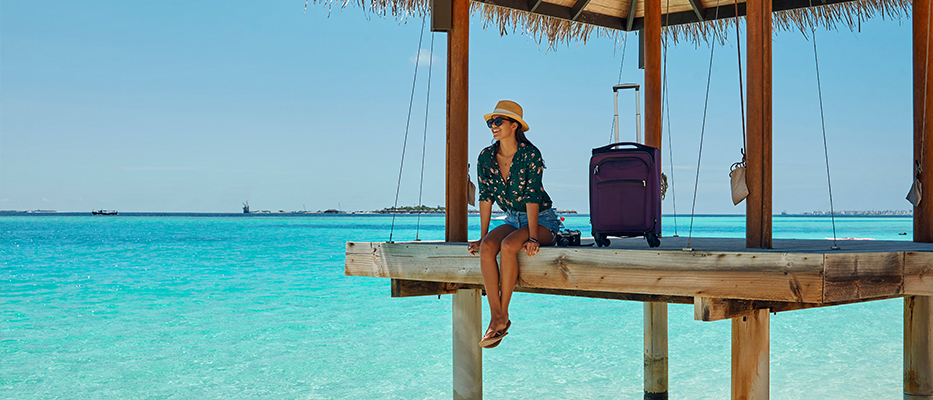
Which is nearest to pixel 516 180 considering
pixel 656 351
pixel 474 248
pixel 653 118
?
pixel 474 248

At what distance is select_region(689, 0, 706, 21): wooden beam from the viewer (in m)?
6.58

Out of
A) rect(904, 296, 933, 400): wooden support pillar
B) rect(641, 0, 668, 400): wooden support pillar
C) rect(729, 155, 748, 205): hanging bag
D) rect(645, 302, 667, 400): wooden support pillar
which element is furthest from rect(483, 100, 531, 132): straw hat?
rect(904, 296, 933, 400): wooden support pillar

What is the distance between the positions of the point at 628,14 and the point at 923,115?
3.16 m

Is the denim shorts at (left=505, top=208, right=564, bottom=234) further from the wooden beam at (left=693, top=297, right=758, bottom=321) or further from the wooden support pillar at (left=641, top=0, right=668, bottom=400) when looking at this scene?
the wooden support pillar at (left=641, top=0, right=668, bottom=400)

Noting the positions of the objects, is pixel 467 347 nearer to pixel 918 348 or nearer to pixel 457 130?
pixel 457 130

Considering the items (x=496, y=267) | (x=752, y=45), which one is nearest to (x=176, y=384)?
(x=496, y=267)

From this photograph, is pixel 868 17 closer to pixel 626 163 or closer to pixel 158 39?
pixel 626 163

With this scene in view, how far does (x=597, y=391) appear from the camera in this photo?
7.90 metres

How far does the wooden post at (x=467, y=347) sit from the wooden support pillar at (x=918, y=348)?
113 inches

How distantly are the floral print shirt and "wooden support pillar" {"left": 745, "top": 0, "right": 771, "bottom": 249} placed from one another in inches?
39.5

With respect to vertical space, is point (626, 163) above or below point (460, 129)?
below

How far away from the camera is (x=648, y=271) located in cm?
306

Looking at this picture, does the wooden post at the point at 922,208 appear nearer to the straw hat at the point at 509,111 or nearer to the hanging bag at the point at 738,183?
the hanging bag at the point at 738,183

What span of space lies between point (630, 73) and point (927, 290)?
4212 millimetres
